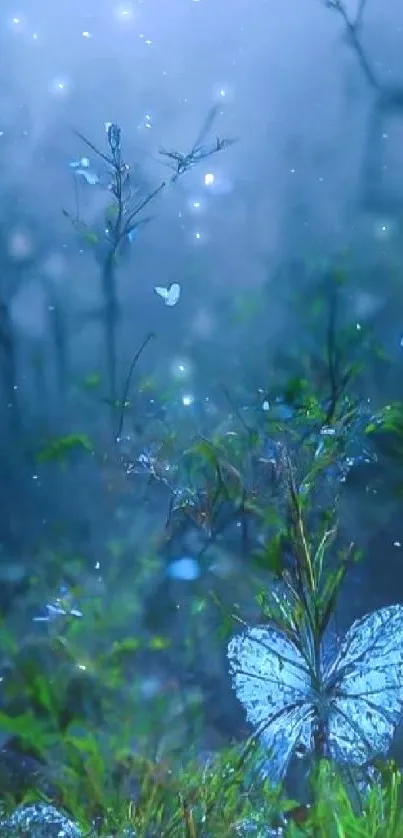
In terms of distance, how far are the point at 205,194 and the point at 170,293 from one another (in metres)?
0.15

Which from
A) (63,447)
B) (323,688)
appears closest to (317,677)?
(323,688)

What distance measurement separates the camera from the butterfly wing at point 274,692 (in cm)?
140

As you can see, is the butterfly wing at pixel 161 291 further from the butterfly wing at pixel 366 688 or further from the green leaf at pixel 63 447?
the butterfly wing at pixel 366 688

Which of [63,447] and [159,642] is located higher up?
[63,447]

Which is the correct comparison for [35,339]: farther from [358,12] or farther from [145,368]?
[358,12]

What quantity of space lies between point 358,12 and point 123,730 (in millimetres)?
1072

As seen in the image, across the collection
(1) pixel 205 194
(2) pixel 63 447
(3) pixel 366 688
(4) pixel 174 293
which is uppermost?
(1) pixel 205 194

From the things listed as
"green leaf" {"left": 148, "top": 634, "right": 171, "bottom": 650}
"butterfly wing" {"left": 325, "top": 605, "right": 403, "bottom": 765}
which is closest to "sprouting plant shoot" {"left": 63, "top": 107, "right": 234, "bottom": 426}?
"green leaf" {"left": 148, "top": 634, "right": 171, "bottom": 650}

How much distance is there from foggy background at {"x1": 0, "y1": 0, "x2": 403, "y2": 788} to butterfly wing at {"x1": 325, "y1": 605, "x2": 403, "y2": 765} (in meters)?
0.03

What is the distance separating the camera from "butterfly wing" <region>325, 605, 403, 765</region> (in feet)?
4.56

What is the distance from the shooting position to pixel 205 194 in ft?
A: 4.44

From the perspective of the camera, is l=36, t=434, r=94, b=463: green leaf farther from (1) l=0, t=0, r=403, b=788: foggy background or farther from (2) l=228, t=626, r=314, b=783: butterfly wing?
(2) l=228, t=626, r=314, b=783: butterfly wing

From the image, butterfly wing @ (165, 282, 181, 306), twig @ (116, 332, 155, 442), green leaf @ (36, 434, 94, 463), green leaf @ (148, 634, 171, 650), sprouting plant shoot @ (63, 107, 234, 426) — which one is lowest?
green leaf @ (148, 634, 171, 650)

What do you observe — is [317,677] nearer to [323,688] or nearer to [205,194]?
[323,688]
